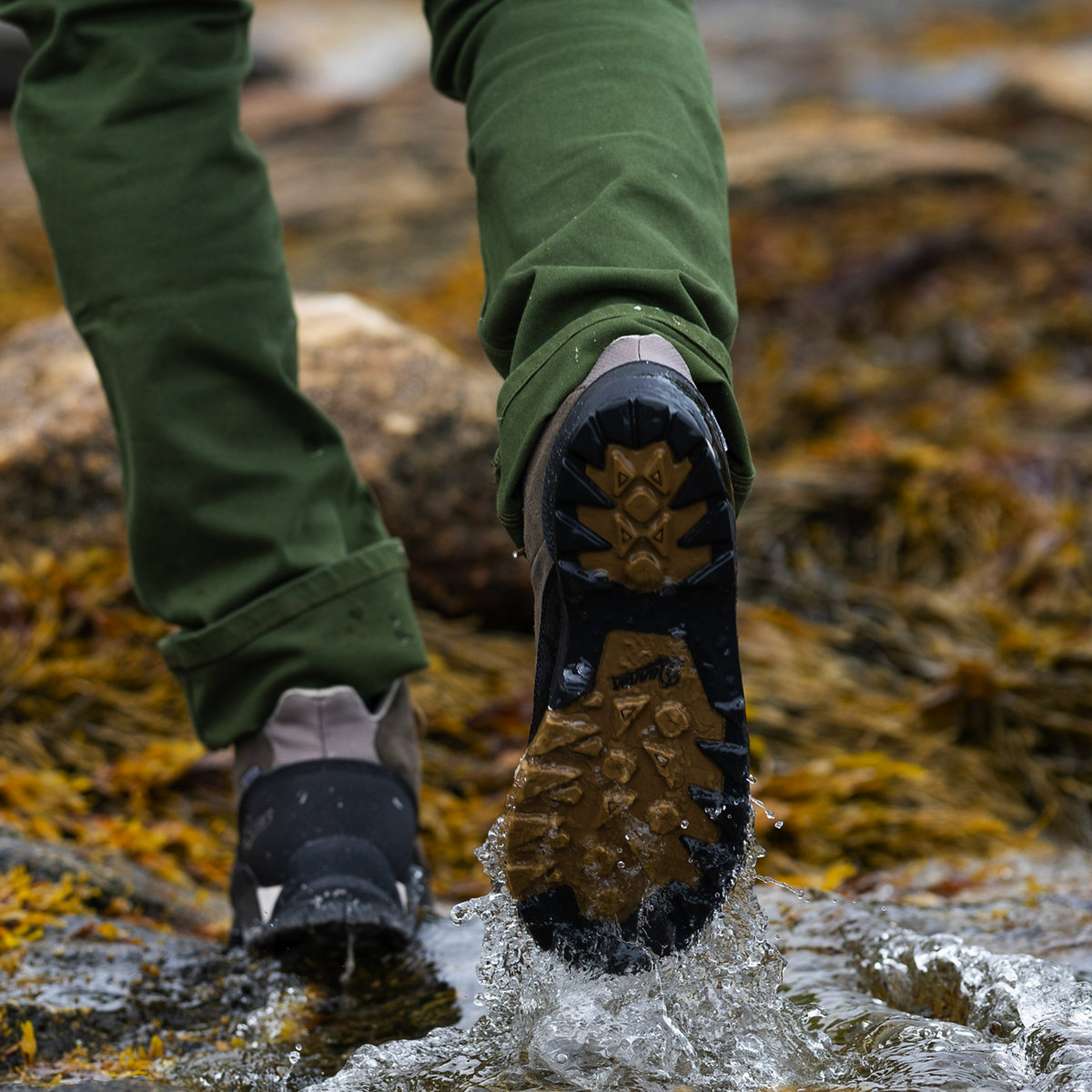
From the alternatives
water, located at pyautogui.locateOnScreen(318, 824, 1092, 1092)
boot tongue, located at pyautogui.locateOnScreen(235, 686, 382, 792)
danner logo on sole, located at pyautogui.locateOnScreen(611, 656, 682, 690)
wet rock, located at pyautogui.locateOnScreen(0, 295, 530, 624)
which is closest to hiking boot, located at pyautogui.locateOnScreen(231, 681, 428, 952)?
boot tongue, located at pyautogui.locateOnScreen(235, 686, 382, 792)

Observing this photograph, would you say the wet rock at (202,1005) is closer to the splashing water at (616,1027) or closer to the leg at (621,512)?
the splashing water at (616,1027)

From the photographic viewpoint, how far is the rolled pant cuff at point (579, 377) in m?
1.17

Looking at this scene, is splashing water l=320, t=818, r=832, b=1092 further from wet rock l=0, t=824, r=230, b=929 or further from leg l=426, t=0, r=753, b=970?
wet rock l=0, t=824, r=230, b=929

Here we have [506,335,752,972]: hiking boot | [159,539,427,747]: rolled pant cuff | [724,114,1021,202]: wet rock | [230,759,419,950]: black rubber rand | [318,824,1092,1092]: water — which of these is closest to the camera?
[506,335,752,972]: hiking boot

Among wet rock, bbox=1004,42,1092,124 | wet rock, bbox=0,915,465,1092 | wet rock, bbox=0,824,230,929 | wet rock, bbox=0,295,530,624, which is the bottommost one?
wet rock, bbox=1004,42,1092,124

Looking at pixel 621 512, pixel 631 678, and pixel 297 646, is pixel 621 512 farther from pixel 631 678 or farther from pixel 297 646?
pixel 297 646

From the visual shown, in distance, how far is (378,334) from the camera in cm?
348

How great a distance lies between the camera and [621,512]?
3.69 ft

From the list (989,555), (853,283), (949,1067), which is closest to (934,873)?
(949,1067)

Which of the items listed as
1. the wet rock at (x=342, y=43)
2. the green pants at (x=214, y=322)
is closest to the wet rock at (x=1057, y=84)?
the wet rock at (x=342, y=43)

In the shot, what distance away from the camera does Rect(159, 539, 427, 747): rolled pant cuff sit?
1.71m

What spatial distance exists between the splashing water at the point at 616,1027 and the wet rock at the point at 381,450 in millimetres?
1924

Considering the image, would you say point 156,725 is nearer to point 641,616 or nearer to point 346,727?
point 346,727

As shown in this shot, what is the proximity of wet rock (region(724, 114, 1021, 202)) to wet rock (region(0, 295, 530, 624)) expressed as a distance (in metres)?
3.68
